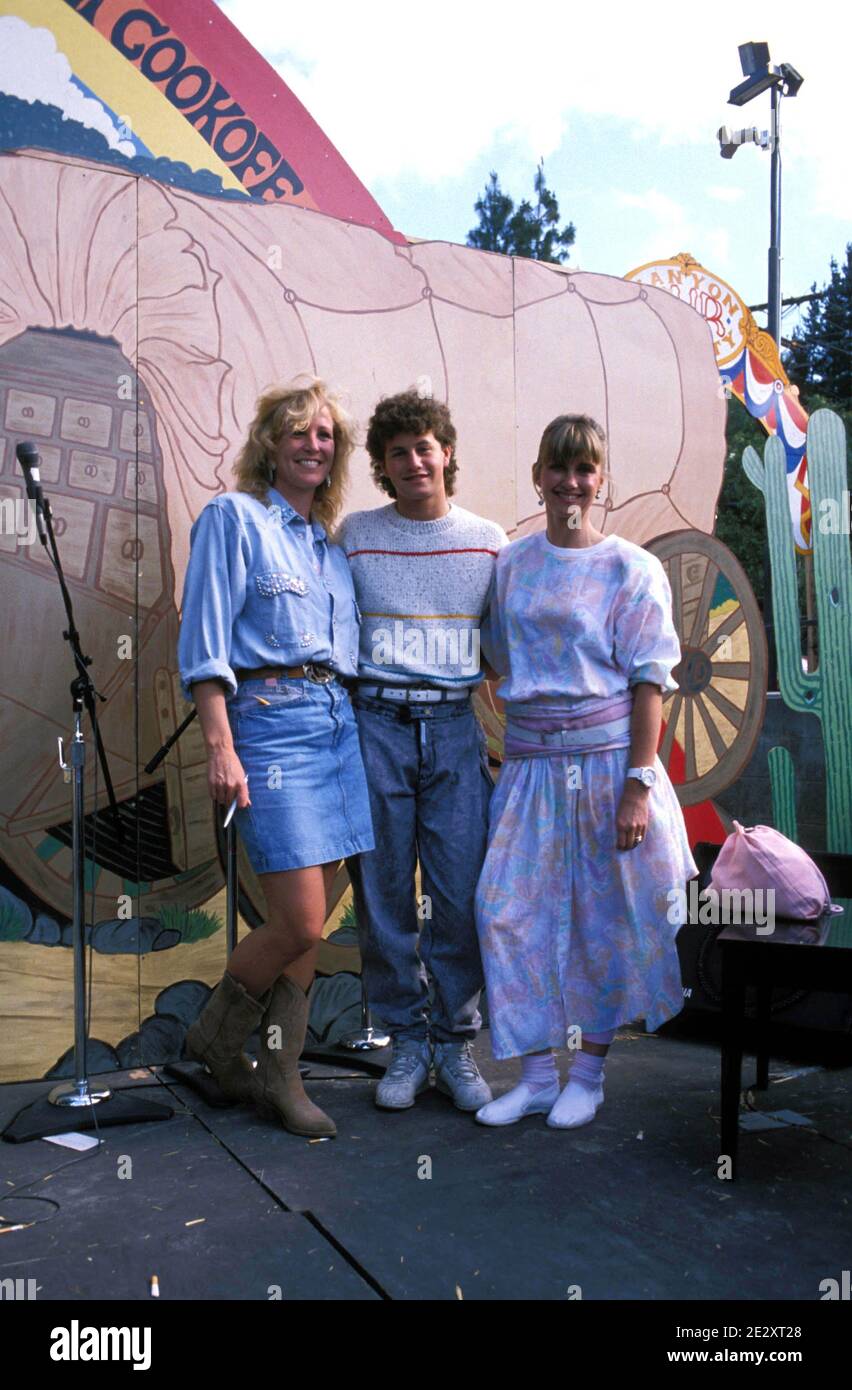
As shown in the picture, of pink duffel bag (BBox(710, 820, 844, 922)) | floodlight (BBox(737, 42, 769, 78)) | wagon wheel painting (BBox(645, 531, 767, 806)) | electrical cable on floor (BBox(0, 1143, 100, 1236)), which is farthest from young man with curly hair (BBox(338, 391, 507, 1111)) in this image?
floodlight (BBox(737, 42, 769, 78))

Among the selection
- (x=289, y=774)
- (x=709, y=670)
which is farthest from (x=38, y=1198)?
(x=709, y=670)

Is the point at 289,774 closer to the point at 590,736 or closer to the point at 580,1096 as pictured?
the point at 590,736

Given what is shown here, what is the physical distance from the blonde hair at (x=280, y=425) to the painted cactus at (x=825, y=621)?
2128mm

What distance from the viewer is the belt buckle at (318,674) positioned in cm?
311

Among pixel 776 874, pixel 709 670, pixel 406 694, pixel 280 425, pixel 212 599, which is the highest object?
pixel 280 425

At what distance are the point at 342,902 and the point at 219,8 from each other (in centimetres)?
313

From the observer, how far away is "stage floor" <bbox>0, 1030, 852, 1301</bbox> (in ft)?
7.54

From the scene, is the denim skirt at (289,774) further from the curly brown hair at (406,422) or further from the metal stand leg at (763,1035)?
the metal stand leg at (763,1035)

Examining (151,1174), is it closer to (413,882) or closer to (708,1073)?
(413,882)

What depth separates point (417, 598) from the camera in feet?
10.7

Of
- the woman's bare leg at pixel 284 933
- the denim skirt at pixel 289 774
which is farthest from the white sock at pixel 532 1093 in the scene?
the denim skirt at pixel 289 774

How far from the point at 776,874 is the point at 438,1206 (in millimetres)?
1181

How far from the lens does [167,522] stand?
3.74 metres

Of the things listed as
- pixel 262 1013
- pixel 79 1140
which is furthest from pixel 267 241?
pixel 79 1140
